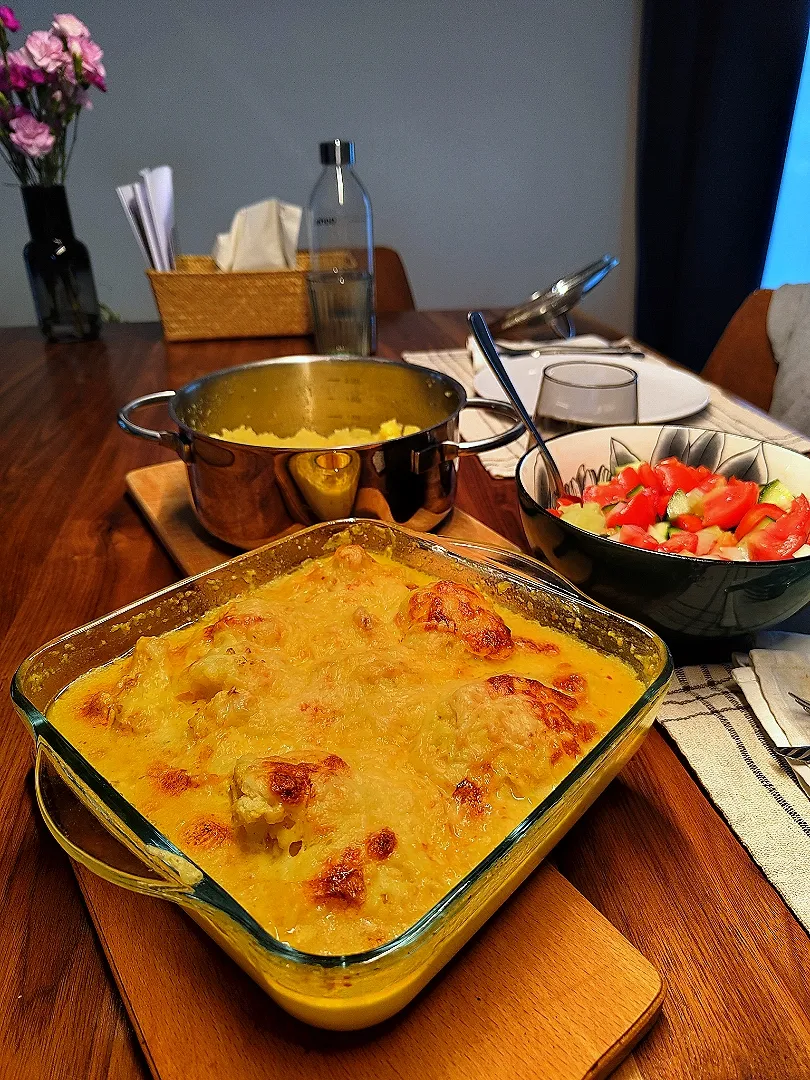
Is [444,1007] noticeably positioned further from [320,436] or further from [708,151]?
[708,151]

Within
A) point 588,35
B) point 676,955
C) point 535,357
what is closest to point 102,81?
point 535,357

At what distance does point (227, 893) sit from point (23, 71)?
192 cm

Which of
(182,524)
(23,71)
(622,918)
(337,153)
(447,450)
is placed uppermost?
(23,71)

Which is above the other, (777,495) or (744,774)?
(777,495)

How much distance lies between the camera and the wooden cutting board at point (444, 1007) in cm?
43

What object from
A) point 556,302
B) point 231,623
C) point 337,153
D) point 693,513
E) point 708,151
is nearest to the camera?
point 231,623

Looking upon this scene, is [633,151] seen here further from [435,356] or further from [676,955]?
[676,955]

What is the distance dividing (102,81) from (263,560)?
1647mm

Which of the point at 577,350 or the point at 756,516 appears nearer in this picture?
the point at 756,516

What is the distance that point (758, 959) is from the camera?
19.8 inches

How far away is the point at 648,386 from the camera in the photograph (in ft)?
5.09

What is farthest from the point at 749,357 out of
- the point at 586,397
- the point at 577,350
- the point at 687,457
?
the point at 687,457

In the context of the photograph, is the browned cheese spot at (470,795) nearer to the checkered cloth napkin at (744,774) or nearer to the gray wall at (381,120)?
the checkered cloth napkin at (744,774)

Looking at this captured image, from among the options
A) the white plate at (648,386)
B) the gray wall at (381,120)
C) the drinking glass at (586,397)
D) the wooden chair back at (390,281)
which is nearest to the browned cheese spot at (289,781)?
the drinking glass at (586,397)
